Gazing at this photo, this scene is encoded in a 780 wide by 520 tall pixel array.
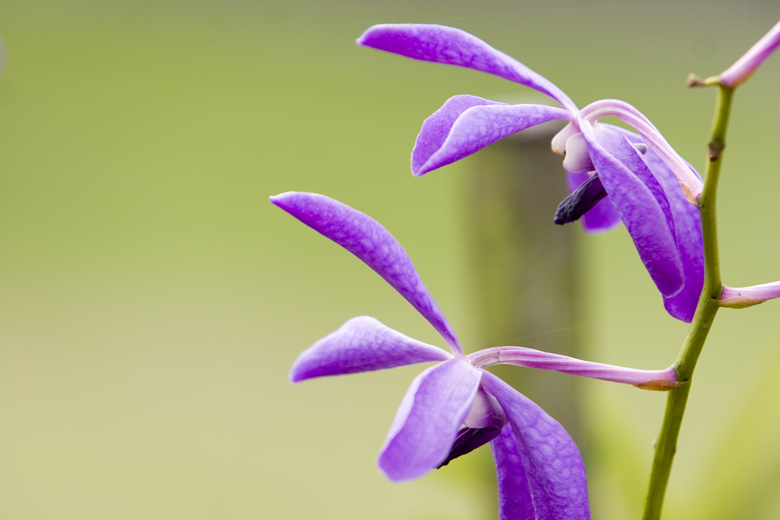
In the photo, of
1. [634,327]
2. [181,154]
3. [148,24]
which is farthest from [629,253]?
[148,24]

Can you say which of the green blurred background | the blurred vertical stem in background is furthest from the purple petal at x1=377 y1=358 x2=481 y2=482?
the green blurred background

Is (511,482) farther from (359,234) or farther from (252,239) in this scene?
(252,239)

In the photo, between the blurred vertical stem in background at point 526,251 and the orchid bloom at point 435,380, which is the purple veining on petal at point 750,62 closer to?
the orchid bloom at point 435,380

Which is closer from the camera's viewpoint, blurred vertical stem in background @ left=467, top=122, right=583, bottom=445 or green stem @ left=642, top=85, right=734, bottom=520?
green stem @ left=642, top=85, right=734, bottom=520

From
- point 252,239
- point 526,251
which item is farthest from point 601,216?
point 252,239

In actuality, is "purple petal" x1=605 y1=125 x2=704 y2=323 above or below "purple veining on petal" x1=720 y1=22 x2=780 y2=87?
below

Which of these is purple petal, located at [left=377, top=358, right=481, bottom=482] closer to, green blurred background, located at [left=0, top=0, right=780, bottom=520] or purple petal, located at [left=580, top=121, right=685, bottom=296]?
purple petal, located at [left=580, top=121, right=685, bottom=296]

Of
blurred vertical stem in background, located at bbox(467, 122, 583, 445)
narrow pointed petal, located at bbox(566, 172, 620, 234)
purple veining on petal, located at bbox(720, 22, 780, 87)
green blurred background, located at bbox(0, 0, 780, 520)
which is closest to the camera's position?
purple veining on petal, located at bbox(720, 22, 780, 87)

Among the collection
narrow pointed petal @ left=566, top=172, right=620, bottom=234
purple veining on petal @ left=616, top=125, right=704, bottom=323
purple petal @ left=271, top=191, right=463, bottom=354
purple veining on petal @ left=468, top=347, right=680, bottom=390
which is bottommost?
purple veining on petal @ left=468, top=347, right=680, bottom=390

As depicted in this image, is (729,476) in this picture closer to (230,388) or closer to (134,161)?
(230,388)
